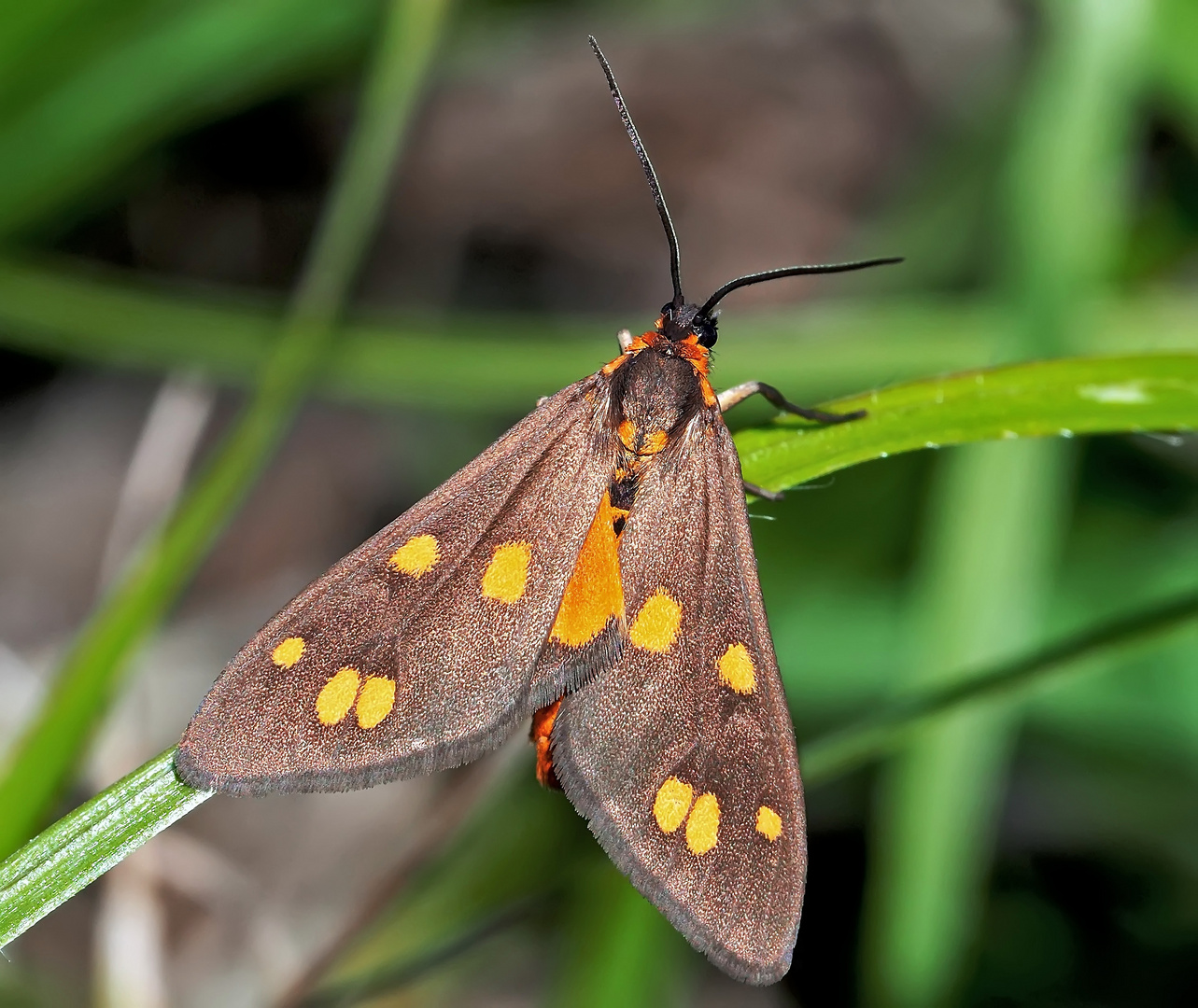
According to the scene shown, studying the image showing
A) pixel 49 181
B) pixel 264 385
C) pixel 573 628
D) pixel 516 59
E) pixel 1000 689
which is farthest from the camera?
pixel 516 59

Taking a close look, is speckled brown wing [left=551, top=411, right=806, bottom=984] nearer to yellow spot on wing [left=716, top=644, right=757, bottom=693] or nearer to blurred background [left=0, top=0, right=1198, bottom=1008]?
yellow spot on wing [left=716, top=644, right=757, bottom=693]

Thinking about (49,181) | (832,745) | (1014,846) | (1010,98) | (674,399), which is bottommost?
(1014,846)

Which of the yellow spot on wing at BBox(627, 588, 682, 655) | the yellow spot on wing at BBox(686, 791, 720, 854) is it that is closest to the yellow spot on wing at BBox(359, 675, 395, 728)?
the yellow spot on wing at BBox(627, 588, 682, 655)

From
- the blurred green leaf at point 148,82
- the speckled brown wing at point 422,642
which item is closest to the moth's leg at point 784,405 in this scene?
the speckled brown wing at point 422,642

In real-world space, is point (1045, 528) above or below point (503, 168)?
below

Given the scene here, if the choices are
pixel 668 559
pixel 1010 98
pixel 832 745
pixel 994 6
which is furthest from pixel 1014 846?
pixel 994 6

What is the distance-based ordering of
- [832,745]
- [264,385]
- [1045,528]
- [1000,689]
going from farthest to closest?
[1045,528] → [264,385] → [832,745] → [1000,689]

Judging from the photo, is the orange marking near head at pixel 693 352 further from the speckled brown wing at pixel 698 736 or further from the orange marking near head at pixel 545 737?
the orange marking near head at pixel 545 737

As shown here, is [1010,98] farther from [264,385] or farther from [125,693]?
[125,693]
